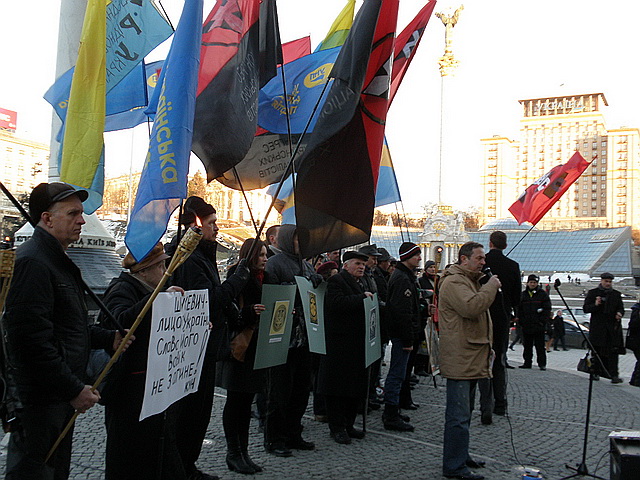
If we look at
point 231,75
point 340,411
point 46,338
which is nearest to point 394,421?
point 340,411

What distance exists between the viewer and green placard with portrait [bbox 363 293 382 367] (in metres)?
5.91

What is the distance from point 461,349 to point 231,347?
71.4 inches

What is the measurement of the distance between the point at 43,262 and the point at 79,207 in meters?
0.37

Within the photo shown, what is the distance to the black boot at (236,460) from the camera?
4.78m

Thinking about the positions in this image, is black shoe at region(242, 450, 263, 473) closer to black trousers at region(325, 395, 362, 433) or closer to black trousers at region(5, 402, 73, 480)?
black trousers at region(325, 395, 362, 433)

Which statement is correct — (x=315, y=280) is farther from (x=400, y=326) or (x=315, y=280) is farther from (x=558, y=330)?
(x=558, y=330)

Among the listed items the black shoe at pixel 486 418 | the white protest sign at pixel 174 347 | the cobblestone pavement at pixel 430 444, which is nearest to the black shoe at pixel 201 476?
the cobblestone pavement at pixel 430 444

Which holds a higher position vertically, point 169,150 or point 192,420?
point 169,150

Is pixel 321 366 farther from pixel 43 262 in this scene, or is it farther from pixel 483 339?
pixel 43 262

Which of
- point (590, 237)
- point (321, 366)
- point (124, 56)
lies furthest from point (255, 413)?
point (590, 237)

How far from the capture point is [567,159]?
454ft

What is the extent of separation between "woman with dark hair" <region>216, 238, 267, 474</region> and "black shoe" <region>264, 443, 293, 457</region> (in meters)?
0.46

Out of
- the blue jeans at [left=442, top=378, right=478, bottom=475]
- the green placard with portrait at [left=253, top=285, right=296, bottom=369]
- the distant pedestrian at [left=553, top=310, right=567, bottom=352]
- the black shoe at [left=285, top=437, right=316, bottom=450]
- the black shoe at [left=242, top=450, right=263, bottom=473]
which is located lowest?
the distant pedestrian at [left=553, top=310, right=567, bottom=352]

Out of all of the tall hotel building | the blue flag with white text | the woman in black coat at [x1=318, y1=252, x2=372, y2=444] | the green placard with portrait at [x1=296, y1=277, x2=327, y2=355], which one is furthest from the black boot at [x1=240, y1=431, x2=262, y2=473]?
the tall hotel building
